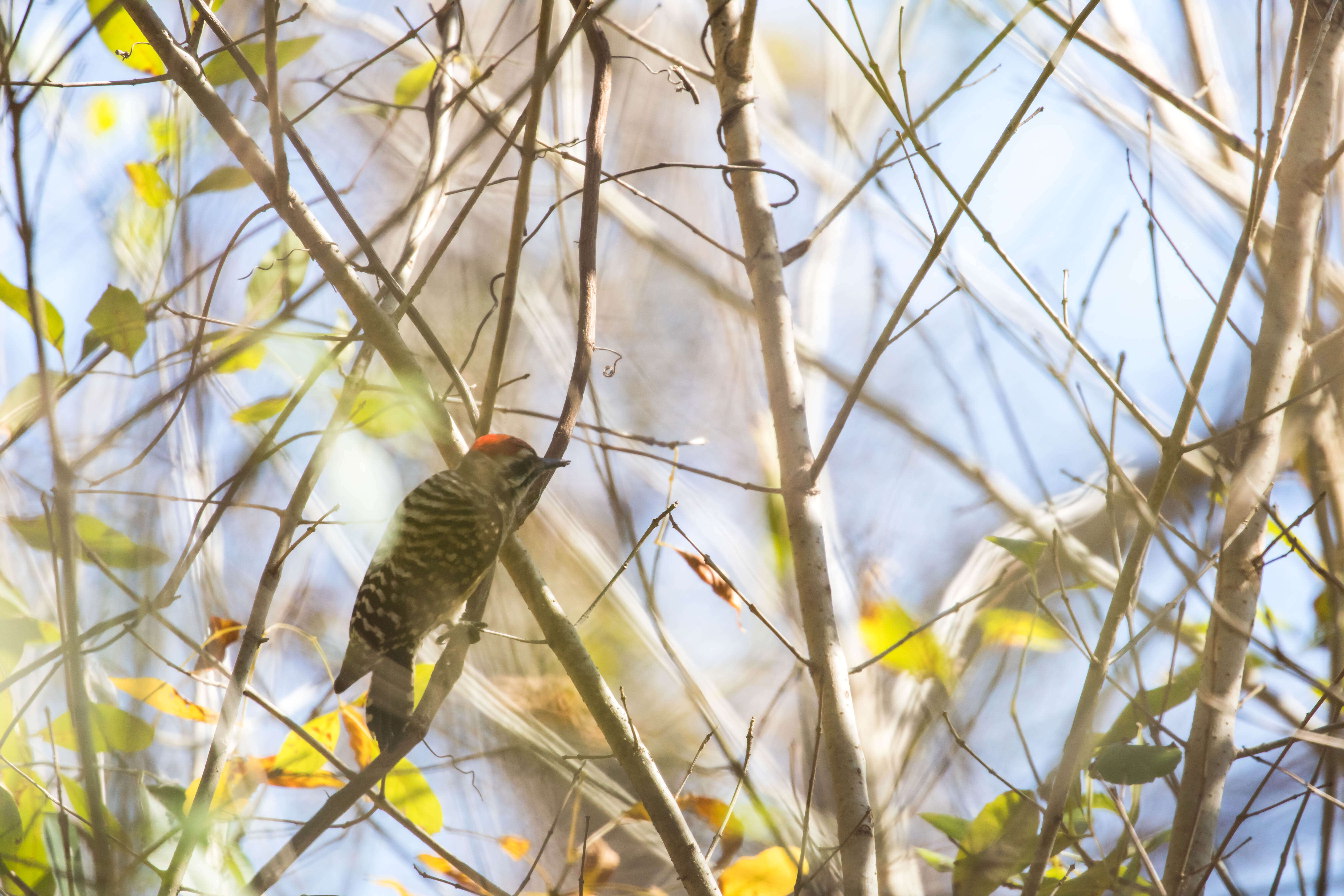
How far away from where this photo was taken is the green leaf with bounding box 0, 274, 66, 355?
153 centimetres

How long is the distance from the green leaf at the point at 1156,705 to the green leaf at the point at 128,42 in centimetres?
203

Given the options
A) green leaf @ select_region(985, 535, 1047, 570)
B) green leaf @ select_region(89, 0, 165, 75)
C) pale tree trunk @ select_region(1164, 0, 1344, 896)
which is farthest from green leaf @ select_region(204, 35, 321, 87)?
pale tree trunk @ select_region(1164, 0, 1344, 896)

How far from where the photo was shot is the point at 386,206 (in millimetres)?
4566

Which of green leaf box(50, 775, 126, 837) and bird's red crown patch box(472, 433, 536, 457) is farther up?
bird's red crown patch box(472, 433, 536, 457)

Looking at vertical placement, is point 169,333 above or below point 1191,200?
below

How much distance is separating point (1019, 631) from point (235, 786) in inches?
68.1

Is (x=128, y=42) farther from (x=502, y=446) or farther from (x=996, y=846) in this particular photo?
(x=996, y=846)

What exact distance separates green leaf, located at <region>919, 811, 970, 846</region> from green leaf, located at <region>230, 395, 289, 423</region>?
1.49 m

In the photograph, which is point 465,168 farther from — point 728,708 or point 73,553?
point 73,553

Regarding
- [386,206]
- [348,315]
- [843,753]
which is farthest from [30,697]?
[386,206]

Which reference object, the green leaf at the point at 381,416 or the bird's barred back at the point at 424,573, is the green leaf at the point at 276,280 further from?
the bird's barred back at the point at 424,573

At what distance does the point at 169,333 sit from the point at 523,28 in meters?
2.33

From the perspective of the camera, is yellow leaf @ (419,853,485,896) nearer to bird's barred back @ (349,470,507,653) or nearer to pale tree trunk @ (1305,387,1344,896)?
bird's barred back @ (349,470,507,653)

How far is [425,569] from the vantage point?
2.46m
